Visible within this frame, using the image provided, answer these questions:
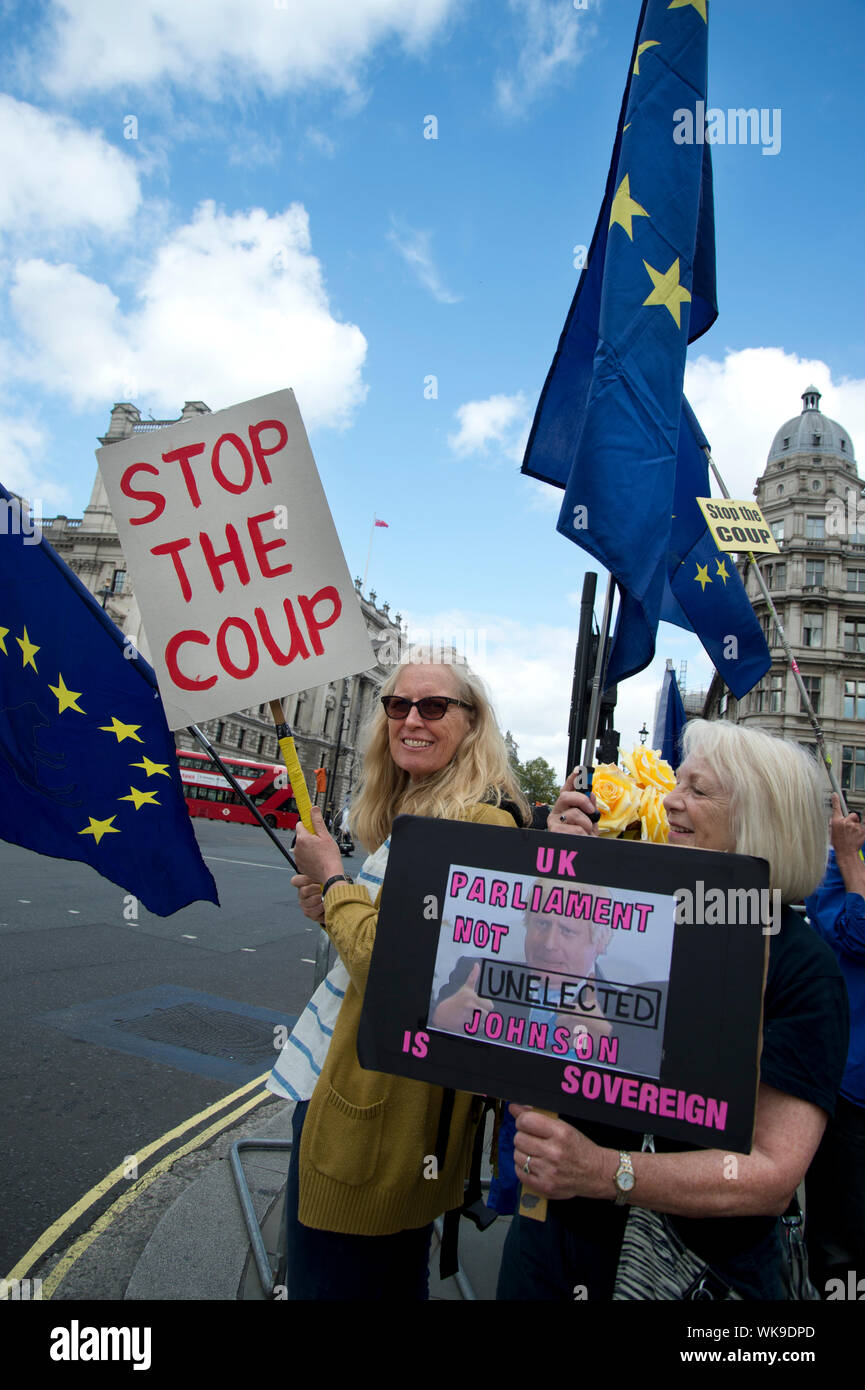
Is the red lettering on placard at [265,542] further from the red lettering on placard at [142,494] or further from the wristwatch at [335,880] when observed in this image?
the wristwatch at [335,880]

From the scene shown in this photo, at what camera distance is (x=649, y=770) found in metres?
3.49

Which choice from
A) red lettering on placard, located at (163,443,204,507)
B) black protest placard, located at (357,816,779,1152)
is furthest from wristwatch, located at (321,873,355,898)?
red lettering on placard, located at (163,443,204,507)

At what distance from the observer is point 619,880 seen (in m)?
1.30

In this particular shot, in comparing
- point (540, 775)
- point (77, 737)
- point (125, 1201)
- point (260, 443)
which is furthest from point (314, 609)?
point (540, 775)

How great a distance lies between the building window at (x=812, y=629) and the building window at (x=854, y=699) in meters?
2.68

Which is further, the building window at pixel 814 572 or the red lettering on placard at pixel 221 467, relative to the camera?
the building window at pixel 814 572

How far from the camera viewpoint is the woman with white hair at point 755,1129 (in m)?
1.29

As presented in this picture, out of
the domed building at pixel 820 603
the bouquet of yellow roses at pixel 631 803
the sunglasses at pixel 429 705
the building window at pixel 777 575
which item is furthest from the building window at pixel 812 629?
the sunglasses at pixel 429 705

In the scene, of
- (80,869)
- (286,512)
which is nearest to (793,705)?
(80,869)

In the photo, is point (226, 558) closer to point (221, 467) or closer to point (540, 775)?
point (221, 467)

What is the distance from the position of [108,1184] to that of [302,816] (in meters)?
2.83

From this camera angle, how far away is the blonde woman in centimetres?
160

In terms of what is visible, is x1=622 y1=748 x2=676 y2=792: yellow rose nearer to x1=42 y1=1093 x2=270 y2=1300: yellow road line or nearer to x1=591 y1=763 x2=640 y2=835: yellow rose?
x1=591 y1=763 x2=640 y2=835: yellow rose

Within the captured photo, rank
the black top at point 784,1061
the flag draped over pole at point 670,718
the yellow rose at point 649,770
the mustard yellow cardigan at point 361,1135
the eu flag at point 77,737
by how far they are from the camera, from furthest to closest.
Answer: the flag draped over pole at point 670,718 < the yellow rose at point 649,770 < the eu flag at point 77,737 < the mustard yellow cardigan at point 361,1135 < the black top at point 784,1061
